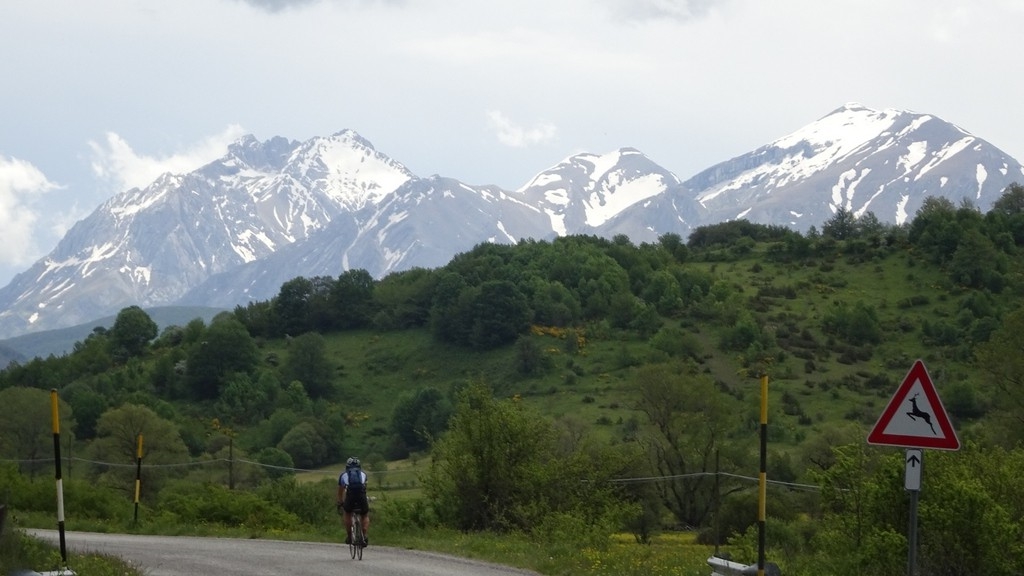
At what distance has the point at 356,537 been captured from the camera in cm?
2220

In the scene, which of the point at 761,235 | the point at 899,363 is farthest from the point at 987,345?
the point at 761,235

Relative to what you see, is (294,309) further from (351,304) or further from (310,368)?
(310,368)

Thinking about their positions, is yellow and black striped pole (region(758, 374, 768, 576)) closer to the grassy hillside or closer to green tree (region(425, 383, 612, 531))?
green tree (region(425, 383, 612, 531))

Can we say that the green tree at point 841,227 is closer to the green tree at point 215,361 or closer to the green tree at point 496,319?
the green tree at point 496,319

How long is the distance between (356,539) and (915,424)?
12.0m

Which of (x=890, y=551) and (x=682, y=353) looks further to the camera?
(x=682, y=353)

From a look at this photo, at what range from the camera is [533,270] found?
161625 mm

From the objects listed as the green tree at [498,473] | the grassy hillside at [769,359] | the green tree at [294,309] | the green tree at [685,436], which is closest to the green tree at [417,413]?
the grassy hillside at [769,359]

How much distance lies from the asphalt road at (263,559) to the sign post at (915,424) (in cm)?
776

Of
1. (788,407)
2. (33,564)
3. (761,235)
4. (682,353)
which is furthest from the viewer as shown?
(761,235)

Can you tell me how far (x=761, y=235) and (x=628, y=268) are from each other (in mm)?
32974

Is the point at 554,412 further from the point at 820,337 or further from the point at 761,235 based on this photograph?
the point at 761,235

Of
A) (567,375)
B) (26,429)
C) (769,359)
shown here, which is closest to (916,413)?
(26,429)

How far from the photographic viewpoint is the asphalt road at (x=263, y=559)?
18.5m
